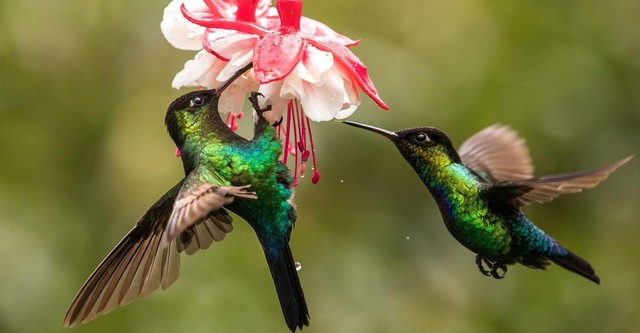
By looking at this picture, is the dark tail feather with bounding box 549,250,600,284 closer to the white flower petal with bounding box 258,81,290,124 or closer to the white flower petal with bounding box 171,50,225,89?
the white flower petal with bounding box 258,81,290,124

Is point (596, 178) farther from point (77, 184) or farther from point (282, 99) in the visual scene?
point (77, 184)

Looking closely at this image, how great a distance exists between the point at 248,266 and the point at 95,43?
47.8 inches

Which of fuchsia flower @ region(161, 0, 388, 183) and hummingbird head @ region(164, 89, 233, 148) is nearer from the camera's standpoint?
fuchsia flower @ region(161, 0, 388, 183)

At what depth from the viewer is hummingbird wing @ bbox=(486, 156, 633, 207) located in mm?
2061

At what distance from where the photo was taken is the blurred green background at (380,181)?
3662 millimetres

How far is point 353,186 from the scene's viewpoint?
12.6 ft

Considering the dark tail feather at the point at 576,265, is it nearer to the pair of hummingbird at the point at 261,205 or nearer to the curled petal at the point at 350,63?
the pair of hummingbird at the point at 261,205

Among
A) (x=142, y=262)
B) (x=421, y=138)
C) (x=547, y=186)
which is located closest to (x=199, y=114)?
(x=142, y=262)

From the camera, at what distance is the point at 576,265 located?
2420 mm

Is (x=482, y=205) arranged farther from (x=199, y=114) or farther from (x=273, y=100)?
(x=199, y=114)

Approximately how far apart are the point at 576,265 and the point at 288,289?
702 millimetres

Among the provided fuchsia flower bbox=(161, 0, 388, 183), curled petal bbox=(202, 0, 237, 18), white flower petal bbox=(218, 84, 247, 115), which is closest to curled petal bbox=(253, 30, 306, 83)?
fuchsia flower bbox=(161, 0, 388, 183)

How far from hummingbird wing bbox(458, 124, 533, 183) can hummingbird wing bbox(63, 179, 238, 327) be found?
77cm

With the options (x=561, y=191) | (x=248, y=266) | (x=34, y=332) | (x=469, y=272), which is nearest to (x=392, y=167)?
(x=469, y=272)
